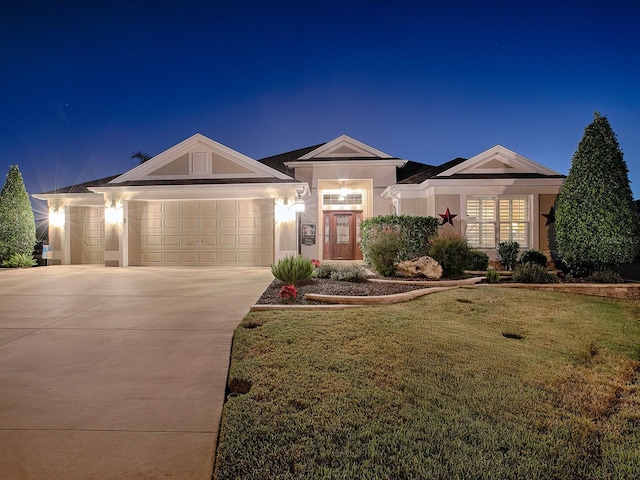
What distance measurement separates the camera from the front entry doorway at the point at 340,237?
16.7 metres

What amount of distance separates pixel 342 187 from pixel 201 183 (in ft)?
21.6

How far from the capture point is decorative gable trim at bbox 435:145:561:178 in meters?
13.8

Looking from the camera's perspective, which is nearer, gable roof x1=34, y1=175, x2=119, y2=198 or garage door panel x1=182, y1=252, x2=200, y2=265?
garage door panel x1=182, y1=252, x2=200, y2=265

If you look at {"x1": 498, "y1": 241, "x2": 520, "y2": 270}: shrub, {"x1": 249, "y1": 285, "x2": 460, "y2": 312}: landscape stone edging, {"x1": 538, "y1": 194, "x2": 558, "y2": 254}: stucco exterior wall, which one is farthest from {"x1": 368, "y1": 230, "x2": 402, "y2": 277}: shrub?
{"x1": 538, "y1": 194, "x2": 558, "y2": 254}: stucco exterior wall

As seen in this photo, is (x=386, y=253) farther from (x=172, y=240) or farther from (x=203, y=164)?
(x=172, y=240)

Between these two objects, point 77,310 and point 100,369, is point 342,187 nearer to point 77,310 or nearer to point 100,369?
point 77,310

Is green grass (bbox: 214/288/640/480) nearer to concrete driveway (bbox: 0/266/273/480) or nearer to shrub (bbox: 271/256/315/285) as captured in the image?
concrete driveway (bbox: 0/266/273/480)

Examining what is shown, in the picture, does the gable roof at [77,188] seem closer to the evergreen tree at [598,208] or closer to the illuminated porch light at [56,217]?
the illuminated porch light at [56,217]

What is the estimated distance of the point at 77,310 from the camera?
5945 millimetres

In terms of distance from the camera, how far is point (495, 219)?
13.8 meters

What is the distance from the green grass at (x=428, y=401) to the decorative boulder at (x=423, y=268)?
12.2ft

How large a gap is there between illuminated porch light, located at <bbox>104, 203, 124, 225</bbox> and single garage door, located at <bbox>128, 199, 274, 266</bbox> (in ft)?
1.40

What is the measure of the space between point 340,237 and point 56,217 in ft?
42.6

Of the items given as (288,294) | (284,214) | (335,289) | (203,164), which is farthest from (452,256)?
(203,164)
